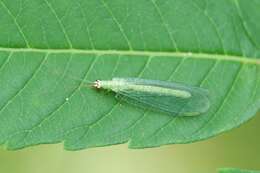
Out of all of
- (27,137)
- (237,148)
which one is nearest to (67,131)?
(27,137)

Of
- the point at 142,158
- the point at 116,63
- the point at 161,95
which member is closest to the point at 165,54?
the point at 116,63

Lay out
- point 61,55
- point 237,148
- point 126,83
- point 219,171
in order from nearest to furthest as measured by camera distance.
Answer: point 219,171 < point 61,55 < point 126,83 < point 237,148

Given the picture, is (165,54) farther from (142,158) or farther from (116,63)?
(142,158)

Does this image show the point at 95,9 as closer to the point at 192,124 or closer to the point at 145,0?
the point at 145,0

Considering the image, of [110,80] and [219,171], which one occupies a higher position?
[110,80]

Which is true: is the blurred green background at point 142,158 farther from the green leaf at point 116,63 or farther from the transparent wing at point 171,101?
the green leaf at point 116,63

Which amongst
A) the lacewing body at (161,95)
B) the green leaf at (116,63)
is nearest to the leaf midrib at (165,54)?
the green leaf at (116,63)
